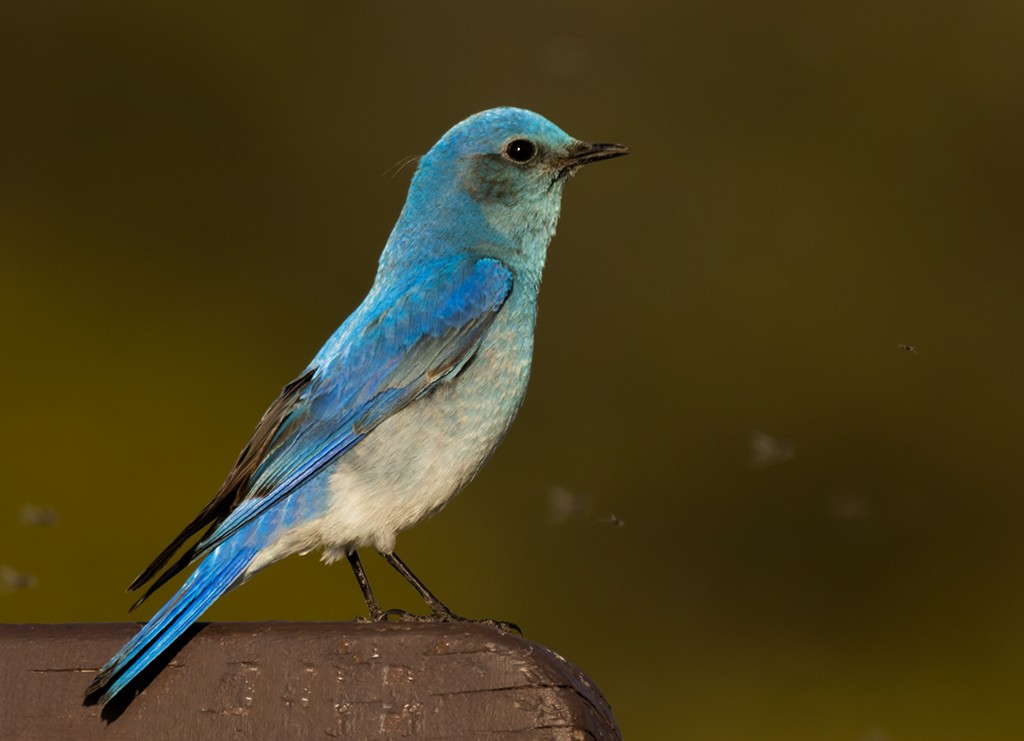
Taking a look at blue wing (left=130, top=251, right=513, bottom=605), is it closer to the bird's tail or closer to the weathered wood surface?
the bird's tail

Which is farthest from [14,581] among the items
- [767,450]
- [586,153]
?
[767,450]

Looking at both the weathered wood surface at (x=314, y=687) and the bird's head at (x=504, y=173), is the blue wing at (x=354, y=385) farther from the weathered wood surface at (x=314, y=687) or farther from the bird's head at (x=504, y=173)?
the weathered wood surface at (x=314, y=687)

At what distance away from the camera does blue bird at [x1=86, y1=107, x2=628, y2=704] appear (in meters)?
3.94

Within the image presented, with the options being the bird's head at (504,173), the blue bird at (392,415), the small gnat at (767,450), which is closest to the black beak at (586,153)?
the bird's head at (504,173)

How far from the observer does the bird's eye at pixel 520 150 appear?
188 inches

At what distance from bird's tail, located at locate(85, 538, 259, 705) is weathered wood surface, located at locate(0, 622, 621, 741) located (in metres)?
0.03

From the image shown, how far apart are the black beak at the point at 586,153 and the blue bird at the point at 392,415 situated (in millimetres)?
311

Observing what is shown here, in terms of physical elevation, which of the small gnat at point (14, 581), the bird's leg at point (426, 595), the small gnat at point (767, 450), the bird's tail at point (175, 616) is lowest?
the small gnat at point (14, 581)

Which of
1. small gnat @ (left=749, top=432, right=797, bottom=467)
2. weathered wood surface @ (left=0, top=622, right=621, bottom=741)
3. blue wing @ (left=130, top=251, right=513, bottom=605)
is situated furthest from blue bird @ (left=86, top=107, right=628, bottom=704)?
small gnat @ (left=749, top=432, right=797, bottom=467)

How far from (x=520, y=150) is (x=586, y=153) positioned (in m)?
0.18

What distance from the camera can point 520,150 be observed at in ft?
15.7

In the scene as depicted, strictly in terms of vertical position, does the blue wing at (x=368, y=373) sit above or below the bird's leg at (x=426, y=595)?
above

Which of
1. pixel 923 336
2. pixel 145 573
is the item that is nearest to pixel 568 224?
pixel 923 336

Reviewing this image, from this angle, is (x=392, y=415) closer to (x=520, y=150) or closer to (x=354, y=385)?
(x=354, y=385)
